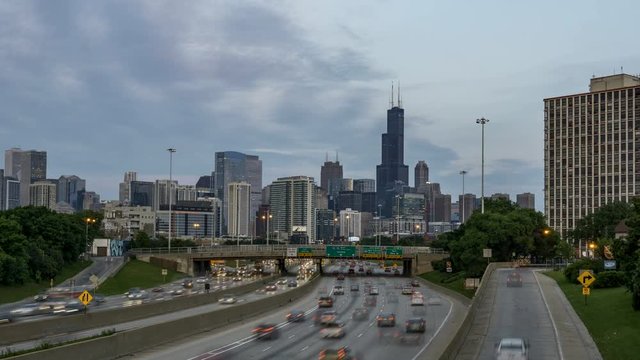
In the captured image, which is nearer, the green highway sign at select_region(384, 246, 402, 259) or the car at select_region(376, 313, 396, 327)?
the car at select_region(376, 313, 396, 327)

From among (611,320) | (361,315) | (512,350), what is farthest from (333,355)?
(361,315)

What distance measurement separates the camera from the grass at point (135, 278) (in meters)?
102

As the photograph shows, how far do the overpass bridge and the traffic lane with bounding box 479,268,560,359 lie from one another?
63.5m

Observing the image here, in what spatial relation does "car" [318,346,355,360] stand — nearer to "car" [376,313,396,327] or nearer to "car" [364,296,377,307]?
"car" [376,313,396,327]

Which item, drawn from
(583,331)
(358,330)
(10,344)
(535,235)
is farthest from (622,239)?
(535,235)

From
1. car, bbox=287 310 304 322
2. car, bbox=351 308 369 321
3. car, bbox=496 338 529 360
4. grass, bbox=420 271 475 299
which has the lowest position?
grass, bbox=420 271 475 299

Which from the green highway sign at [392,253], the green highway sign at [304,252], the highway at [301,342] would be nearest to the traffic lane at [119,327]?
the highway at [301,342]

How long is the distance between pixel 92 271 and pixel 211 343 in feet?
246

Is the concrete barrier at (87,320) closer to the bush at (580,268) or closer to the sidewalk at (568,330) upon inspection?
the sidewalk at (568,330)

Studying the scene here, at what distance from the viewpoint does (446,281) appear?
119m

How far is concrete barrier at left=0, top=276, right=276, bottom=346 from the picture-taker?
4225 centimetres

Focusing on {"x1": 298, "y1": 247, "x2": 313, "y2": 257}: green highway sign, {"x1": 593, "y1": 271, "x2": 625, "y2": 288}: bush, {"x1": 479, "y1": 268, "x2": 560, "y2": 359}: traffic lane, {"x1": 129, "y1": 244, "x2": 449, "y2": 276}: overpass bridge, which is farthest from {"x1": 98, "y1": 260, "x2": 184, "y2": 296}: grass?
{"x1": 593, "y1": 271, "x2": 625, "y2": 288}: bush

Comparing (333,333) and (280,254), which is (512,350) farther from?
(280,254)

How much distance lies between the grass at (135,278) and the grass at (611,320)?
6084 cm
